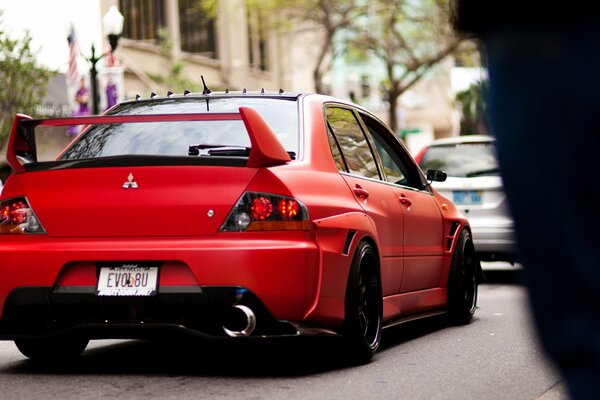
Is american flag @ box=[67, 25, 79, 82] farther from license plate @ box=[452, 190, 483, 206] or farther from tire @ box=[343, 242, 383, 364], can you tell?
tire @ box=[343, 242, 383, 364]

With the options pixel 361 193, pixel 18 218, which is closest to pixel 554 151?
pixel 18 218

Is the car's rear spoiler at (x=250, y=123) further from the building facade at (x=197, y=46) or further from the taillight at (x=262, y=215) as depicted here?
the building facade at (x=197, y=46)

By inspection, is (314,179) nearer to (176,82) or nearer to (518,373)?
(518,373)

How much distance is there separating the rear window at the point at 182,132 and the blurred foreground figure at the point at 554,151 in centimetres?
446

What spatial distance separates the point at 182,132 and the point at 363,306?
54.1 inches

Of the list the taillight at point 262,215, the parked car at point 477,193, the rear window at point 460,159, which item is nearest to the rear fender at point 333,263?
the taillight at point 262,215

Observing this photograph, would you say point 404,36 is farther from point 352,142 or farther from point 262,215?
point 262,215

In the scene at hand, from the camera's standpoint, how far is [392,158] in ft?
28.1

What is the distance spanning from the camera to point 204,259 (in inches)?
235

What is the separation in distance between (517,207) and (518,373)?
4645 millimetres

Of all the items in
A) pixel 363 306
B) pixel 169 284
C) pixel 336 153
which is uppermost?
pixel 336 153

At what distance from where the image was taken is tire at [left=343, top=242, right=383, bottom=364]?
21.3 feet

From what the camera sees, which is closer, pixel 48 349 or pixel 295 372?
pixel 295 372

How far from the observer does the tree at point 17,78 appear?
72.7ft
